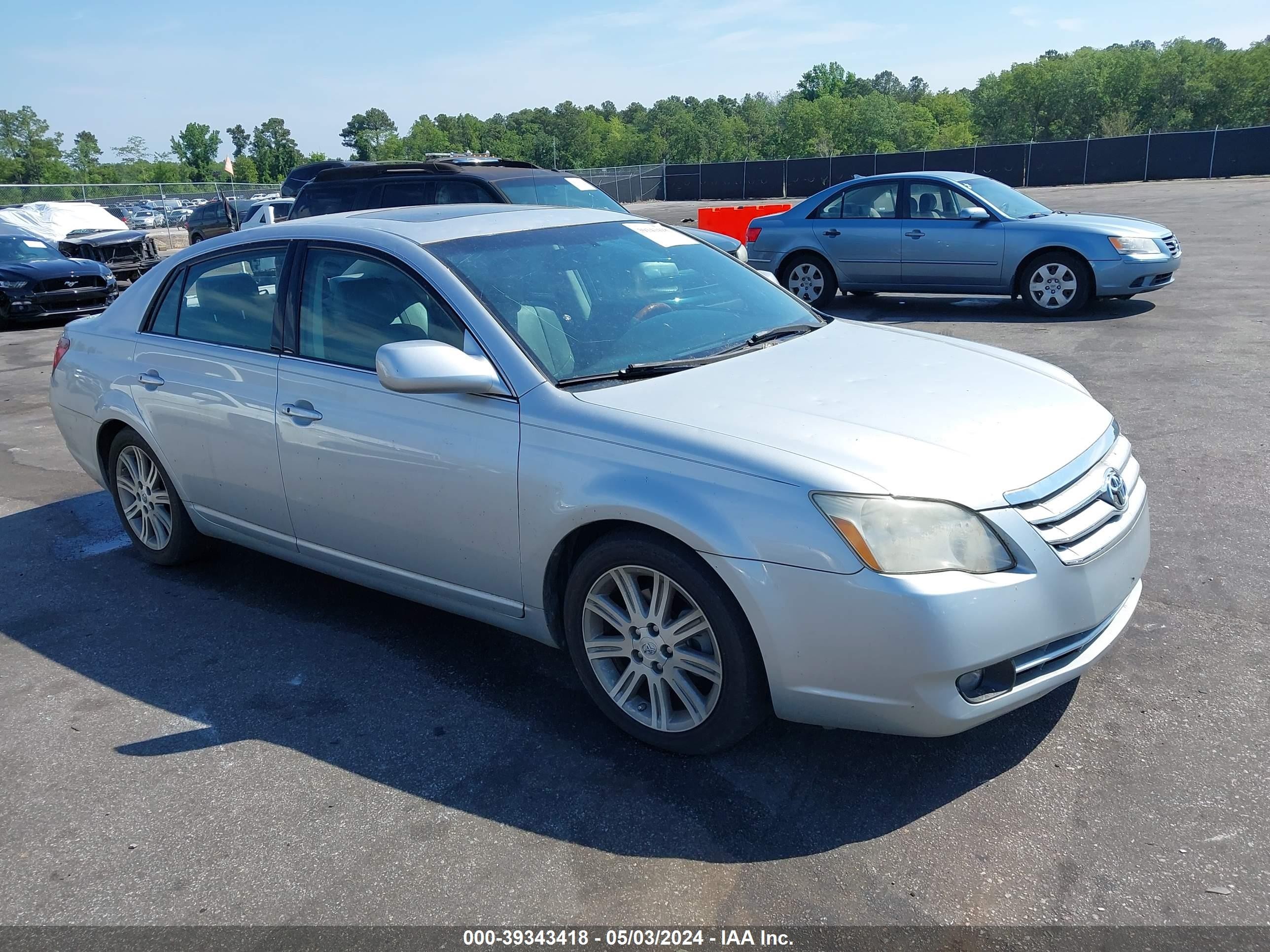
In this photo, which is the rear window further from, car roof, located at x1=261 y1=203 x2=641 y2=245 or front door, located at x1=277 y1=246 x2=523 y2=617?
front door, located at x1=277 y1=246 x2=523 y2=617

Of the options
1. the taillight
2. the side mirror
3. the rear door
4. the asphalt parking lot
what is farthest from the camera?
the rear door

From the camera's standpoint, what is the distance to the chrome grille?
2885 millimetres

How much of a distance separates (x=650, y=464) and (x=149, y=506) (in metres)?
3.20

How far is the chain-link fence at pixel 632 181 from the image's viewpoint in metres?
52.0

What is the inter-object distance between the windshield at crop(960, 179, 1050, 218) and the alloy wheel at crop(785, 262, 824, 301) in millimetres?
1952

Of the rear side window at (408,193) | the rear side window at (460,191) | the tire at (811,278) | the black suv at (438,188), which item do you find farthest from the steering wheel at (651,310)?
the tire at (811,278)

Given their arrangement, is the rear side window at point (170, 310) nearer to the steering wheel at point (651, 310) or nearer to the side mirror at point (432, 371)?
the side mirror at point (432, 371)

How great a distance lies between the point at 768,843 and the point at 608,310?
1.99 m

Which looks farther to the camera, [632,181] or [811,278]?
[632,181]

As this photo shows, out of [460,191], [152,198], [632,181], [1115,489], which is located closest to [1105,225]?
[460,191]

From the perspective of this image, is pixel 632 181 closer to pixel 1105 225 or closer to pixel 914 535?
pixel 1105 225

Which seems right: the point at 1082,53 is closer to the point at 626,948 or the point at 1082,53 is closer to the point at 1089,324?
the point at 1089,324

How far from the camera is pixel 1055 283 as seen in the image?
10812 millimetres

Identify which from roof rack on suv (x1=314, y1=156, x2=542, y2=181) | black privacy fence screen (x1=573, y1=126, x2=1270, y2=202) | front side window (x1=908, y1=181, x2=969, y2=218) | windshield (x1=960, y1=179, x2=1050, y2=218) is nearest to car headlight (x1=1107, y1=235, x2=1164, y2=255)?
windshield (x1=960, y1=179, x2=1050, y2=218)
